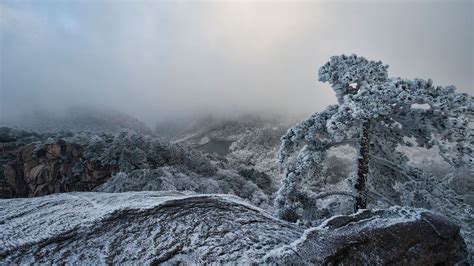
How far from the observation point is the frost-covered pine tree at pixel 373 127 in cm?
704

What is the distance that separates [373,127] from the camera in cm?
907

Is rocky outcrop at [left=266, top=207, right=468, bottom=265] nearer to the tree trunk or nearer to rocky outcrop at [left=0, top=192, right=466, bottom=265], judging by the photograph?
rocky outcrop at [left=0, top=192, right=466, bottom=265]

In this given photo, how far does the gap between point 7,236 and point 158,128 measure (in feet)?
489

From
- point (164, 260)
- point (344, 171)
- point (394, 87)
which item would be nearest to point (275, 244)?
point (164, 260)

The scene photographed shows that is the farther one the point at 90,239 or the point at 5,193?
the point at 5,193

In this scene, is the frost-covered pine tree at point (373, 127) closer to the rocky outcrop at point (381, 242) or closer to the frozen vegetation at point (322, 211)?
the frozen vegetation at point (322, 211)

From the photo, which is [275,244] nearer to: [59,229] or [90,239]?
[90,239]

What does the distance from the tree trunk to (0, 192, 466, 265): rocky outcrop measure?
2913 mm

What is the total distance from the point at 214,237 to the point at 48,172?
2844cm

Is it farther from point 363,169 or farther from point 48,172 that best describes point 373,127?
point 48,172

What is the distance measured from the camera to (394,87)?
7.23 m

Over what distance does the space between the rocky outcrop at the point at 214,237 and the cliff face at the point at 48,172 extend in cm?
2315

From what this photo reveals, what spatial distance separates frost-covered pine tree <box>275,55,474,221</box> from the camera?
7.04 m

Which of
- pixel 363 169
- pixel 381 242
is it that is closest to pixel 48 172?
pixel 363 169
